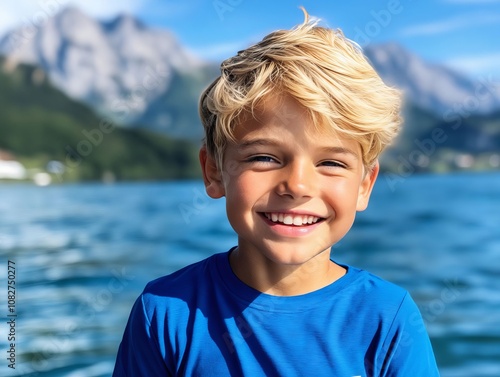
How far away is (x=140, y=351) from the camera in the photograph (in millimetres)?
1524

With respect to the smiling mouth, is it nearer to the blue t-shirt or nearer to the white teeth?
the white teeth

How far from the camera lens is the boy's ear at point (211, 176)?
64.9 inches

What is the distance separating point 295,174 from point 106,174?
213ft

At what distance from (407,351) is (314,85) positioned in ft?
1.88

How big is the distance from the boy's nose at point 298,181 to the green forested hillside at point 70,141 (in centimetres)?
5975

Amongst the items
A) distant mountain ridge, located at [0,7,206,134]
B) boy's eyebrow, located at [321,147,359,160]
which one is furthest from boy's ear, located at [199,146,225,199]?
distant mountain ridge, located at [0,7,206,134]

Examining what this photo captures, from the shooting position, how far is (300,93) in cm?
143

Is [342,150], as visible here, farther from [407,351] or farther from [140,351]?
[140,351]

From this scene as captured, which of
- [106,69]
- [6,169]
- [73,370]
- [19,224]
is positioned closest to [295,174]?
[73,370]

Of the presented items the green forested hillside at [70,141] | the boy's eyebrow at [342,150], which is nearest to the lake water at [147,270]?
the boy's eyebrow at [342,150]

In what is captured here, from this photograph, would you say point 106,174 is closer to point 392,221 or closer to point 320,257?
point 392,221

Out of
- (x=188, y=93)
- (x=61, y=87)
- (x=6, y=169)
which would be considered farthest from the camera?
(x=188, y=93)

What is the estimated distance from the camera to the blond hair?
1.45m

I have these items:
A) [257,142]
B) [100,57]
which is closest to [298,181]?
[257,142]
